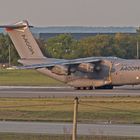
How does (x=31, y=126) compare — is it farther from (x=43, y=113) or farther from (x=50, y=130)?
(x=43, y=113)

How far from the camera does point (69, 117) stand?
1265 inches

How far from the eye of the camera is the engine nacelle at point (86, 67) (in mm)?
59156

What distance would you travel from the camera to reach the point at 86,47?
123 metres

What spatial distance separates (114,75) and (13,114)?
84.2ft

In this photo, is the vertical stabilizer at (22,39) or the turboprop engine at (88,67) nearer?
the turboprop engine at (88,67)

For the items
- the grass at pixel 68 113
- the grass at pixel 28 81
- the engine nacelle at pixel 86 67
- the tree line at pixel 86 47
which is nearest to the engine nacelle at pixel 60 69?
the engine nacelle at pixel 86 67

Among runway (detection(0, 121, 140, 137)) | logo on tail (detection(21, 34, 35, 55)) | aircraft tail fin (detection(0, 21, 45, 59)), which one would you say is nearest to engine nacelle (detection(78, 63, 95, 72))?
aircraft tail fin (detection(0, 21, 45, 59))

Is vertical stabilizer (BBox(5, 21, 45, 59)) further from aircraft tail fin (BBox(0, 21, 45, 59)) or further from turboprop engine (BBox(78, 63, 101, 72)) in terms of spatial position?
turboprop engine (BBox(78, 63, 101, 72))

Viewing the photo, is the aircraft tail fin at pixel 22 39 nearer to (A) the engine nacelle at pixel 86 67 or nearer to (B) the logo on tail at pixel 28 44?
(B) the logo on tail at pixel 28 44

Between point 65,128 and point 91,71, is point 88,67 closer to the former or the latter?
point 91,71

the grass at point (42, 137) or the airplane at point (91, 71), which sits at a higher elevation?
the airplane at point (91, 71)

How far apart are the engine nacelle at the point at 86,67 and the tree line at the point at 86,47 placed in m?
55.2

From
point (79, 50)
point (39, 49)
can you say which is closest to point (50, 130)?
point (39, 49)

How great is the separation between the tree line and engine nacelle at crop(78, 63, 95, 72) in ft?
181
